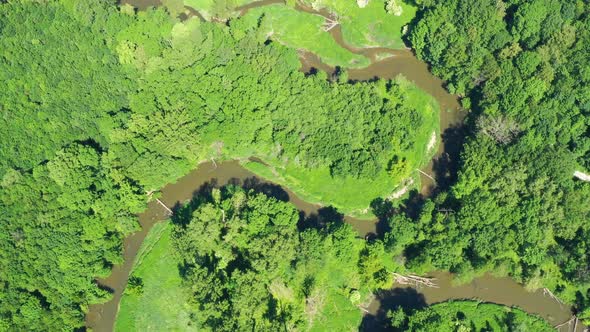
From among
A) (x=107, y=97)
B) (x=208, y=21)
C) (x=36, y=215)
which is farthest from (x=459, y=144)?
(x=36, y=215)

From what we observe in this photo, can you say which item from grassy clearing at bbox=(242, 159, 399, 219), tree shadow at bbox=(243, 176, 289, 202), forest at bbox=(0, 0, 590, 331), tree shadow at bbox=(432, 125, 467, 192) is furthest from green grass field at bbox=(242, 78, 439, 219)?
tree shadow at bbox=(432, 125, 467, 192)

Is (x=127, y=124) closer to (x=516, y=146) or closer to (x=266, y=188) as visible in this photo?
(x=266, y=188)

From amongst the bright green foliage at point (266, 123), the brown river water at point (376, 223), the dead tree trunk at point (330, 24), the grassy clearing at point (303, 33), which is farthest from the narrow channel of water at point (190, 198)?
the dead tree trunk at point (330, 24)

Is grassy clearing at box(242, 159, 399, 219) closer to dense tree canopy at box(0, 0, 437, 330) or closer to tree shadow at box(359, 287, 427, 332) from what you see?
dense tree canopy at box(0, 0, 437, 330)

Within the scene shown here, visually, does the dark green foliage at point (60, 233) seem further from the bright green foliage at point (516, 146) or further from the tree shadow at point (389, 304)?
the bright green foliage at point (516, 146)

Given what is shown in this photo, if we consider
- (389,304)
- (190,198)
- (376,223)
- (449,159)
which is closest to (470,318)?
(389,304)

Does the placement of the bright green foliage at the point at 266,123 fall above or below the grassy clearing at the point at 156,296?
above
